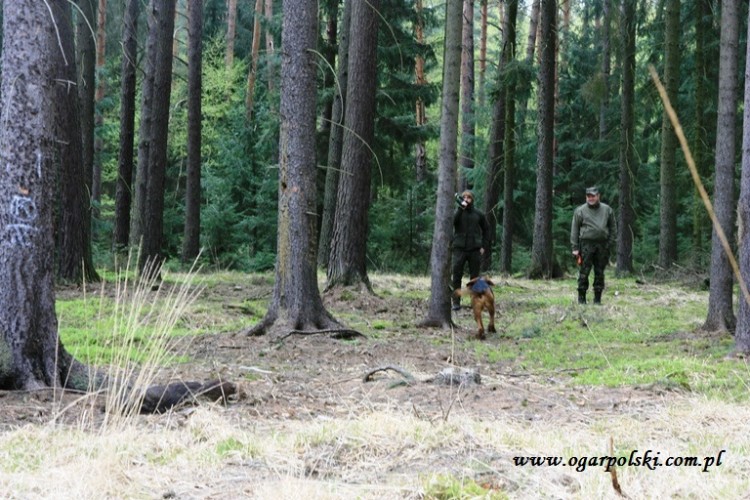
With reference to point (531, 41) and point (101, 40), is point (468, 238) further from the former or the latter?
point (101, 40)

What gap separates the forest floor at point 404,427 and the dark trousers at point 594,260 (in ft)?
11.4

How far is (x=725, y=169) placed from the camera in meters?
9.71

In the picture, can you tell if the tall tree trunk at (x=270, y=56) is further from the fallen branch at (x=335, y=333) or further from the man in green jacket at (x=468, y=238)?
the fallen branch at (x=335, y=333)

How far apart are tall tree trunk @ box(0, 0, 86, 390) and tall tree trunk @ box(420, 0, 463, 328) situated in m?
5.85

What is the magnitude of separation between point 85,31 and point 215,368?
13.1 meters

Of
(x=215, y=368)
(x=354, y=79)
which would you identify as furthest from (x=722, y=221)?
(x=354, y=79)

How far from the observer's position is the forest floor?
3.96m

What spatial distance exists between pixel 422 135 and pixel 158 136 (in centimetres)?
727

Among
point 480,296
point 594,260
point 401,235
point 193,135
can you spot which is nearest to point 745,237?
point 480,296

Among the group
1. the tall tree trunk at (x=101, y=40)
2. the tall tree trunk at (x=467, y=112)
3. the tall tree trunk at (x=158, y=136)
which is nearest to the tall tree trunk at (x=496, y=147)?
the tall tree trunk at (x=467, y=112)

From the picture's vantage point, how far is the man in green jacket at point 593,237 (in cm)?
1398

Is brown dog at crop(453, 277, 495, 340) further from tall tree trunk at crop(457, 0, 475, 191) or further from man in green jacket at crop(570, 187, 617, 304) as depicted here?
tall tree trunk at crop(457, 0, 475, 191)

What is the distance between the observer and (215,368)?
8.09 metres

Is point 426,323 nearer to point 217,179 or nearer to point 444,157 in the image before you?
point 444,157
